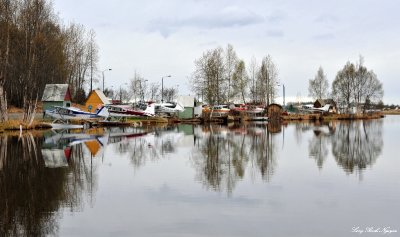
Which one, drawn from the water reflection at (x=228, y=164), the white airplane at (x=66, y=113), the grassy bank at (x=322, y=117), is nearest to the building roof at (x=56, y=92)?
the white airplane at (x=66, y=113)

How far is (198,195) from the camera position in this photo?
10.4 metres

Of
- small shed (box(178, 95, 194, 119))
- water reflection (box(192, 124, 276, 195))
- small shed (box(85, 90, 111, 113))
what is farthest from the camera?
small shed (box(178, 95, 194, 119))

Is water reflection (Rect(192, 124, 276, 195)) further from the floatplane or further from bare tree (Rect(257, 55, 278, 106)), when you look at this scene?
bare tree (Rect(257, 55, 278, 106))

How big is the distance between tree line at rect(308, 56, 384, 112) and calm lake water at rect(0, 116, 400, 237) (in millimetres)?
76666

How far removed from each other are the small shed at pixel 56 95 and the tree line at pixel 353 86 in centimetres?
5962

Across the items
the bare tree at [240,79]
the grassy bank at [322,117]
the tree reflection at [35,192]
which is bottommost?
the tree reflection at [35,192]

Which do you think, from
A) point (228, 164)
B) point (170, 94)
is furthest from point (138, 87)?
point (228, 164)

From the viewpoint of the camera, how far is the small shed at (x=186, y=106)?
2518 inches

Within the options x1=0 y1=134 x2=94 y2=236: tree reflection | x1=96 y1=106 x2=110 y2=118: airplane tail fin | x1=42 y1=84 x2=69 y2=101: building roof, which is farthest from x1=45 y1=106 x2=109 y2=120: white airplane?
x1=0 y1=134 x2=94 y2=236: tree reflection

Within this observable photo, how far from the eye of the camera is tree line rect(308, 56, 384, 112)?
90.9 metres

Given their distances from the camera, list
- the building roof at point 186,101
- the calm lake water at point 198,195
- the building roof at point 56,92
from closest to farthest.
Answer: the calm lake water at point 198,195
the building roof at point 56,92
the building roof at point 186,101

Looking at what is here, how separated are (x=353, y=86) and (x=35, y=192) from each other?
3469 inches

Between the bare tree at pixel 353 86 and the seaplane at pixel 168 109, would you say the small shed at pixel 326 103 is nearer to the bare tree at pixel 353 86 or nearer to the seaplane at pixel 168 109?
the bare tree at pixel 353 86

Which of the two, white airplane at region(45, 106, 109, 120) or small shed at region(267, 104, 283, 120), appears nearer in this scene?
white airplane at region(45, 106, 109, 120)
